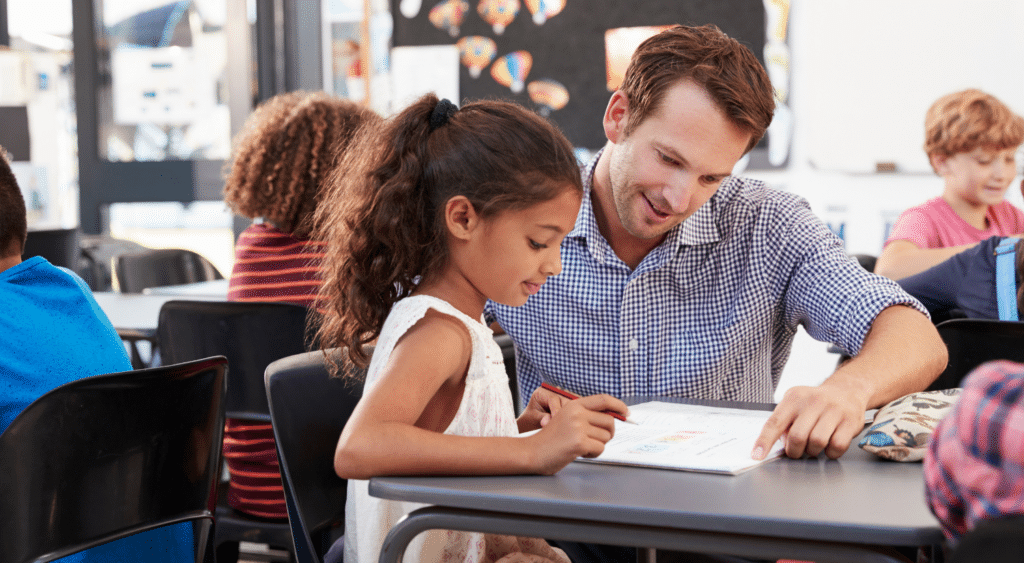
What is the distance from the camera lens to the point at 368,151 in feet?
4.35

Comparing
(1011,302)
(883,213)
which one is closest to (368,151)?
(1011,302)

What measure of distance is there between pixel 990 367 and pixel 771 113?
3.24 feet

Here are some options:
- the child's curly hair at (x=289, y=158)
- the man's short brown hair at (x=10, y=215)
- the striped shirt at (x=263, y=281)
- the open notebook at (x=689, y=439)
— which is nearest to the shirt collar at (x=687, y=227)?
the open notebook at (x=689, y=439)

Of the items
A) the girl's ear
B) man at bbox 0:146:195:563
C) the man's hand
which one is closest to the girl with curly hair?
man at bbox 0:146:195:563

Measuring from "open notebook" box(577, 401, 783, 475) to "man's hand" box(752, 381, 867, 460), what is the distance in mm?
25

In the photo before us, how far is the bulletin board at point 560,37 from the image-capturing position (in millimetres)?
4438

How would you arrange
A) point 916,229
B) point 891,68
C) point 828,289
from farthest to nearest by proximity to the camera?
point 891,68, point 916,229, point 828,289

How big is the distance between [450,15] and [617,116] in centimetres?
333

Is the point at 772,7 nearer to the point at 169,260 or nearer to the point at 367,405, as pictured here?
the point at 169,260

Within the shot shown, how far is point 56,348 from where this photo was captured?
1.37 meters

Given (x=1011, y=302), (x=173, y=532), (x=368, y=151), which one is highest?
(x=368, y=151)

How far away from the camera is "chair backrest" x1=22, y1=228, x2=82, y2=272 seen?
3344 mm

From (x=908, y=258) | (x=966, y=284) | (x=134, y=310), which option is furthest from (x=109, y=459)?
(x=908, y=258)

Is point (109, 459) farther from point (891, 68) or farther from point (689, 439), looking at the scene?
point (891, 68)
